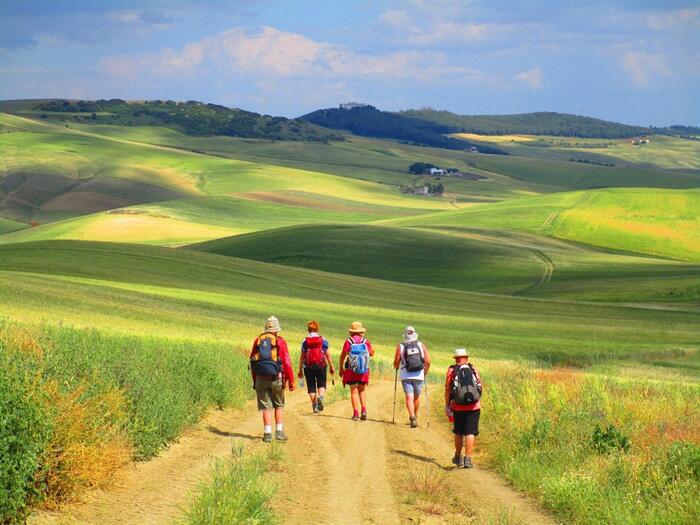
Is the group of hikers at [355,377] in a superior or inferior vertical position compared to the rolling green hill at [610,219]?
superior

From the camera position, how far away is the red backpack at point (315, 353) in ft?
66.7

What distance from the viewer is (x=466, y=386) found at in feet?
49.9

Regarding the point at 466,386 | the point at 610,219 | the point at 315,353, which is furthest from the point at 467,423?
the point at 610,219

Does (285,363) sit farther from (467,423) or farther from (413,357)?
(413,357)

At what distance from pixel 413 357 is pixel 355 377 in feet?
3.59

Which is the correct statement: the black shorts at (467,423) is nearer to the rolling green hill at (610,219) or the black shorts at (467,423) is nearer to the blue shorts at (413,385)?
the blue shorts at (413,385)

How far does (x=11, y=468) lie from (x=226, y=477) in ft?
7.74

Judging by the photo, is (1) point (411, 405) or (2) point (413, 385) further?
(2) point (413, 385)

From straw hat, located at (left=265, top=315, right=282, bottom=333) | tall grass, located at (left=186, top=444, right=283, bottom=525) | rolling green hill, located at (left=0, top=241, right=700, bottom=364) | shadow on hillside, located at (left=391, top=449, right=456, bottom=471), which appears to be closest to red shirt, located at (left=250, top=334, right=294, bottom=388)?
straw hat, located at (left=265, top=315, right=282, bottom=333)

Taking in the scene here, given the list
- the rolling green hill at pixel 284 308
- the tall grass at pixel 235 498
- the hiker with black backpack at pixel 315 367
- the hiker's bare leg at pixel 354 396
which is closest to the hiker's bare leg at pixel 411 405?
the hiker's bare leg at pixel 354 396

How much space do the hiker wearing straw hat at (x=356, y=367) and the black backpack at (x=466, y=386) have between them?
426cm

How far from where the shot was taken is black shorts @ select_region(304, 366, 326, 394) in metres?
20.3

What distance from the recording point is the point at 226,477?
11.5 metres

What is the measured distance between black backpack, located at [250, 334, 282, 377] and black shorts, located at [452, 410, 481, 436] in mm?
2835
